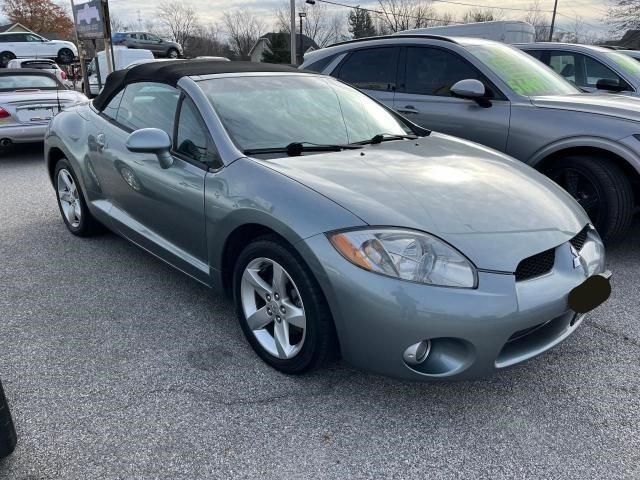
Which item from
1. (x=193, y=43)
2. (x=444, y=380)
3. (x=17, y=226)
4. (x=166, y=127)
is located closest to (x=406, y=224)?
(x=444, y=380)

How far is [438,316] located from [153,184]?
76.5 inches

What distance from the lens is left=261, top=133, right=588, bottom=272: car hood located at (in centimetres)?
221

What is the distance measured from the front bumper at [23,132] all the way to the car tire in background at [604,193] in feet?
23.7

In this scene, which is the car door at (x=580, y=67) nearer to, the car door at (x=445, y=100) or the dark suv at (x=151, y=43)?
the car door at (x=445, y=100)

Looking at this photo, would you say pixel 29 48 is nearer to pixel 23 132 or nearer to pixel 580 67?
pixel 23 132

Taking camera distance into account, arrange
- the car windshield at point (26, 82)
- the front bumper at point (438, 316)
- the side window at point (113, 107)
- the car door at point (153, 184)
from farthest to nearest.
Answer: the car windshield at point (26, 82)
the side window at point (113, 107)
the car door at point (153, 184)
the front bumper at point (438, 316)

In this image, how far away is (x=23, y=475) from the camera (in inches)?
78.2

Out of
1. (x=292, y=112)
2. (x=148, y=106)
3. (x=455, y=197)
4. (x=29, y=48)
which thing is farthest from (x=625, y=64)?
(x=29, y=48)

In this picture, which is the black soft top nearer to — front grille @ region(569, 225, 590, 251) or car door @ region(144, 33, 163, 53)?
front grille @ region(569, 225, 590, 251)

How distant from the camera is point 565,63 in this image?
7.00 m

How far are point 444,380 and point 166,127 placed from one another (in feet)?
7.22

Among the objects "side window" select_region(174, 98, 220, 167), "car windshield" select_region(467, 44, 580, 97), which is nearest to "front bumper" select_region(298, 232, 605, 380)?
"side window" select_region(174, 98, 220, 167)

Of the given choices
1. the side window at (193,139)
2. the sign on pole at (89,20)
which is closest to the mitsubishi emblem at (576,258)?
the side window at (193,139)

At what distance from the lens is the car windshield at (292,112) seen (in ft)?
9.62
